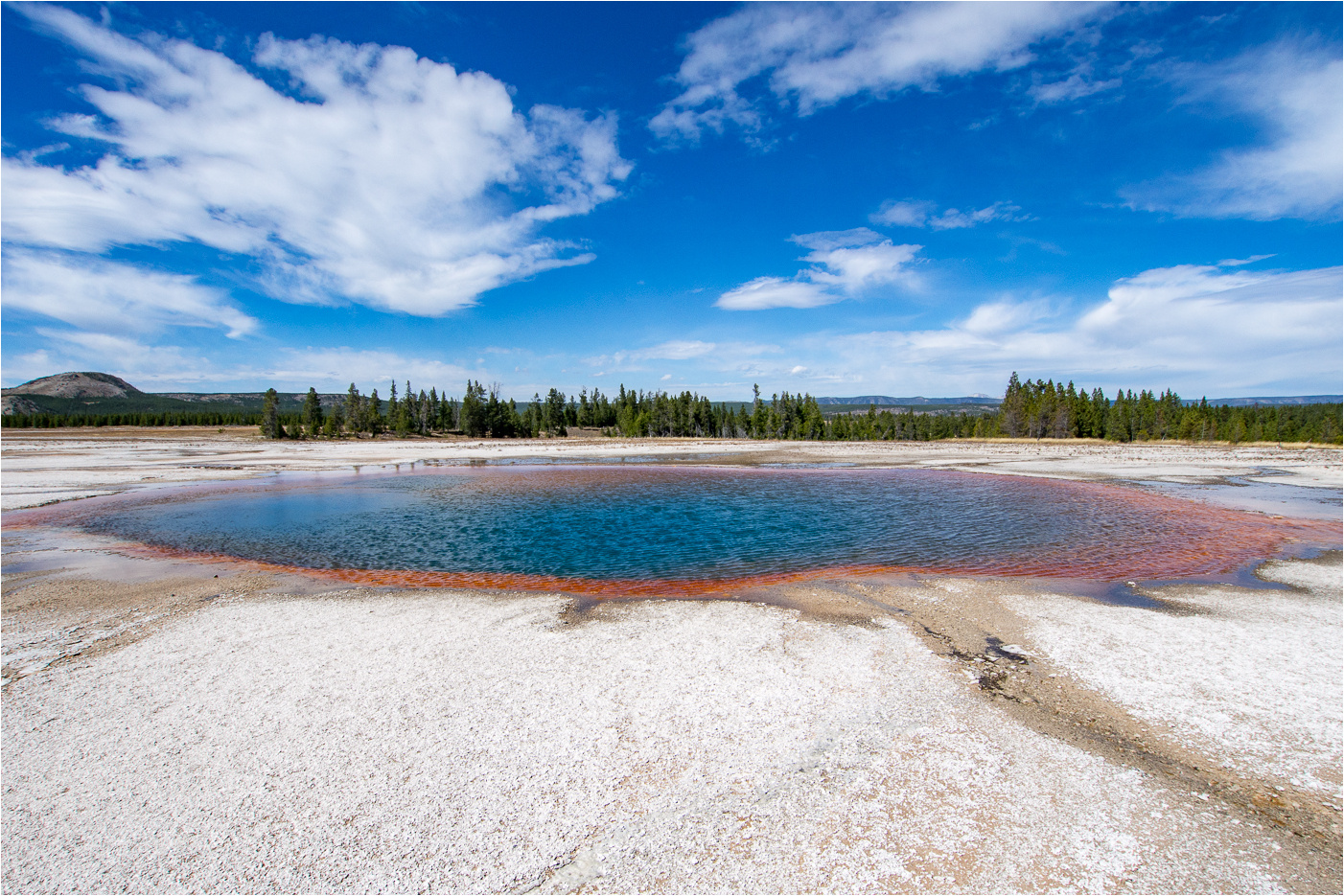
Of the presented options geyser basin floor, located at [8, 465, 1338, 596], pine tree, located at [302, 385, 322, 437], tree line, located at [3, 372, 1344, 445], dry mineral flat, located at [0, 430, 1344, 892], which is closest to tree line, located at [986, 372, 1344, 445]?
tree line, located at [3, 372, 1344, 445]

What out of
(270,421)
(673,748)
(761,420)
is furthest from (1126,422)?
(270,421)

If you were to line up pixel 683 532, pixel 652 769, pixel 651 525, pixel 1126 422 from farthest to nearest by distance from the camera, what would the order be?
pixel 1126 422 → pixel 651 525 → pixel 683 532 → pixel 652 769

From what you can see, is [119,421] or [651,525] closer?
[651,525]

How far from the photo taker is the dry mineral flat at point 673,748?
488 centimetres

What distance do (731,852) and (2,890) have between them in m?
5.98

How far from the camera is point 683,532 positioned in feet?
68.1

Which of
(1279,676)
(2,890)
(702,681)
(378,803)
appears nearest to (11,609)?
(2,890)

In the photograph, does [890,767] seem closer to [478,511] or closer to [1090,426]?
[478,511]

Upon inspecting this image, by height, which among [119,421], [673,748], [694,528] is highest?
[119,421]

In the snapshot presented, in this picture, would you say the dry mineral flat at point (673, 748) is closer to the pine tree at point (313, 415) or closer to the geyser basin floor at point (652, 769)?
the geyser basin floor at point (652, 769)

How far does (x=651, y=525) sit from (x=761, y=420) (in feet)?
412

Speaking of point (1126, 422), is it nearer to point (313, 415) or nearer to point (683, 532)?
point (683, 532)

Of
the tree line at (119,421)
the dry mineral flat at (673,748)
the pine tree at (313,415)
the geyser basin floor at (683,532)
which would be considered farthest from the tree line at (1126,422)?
the tree line at (119,421)

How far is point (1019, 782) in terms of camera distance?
5859 mm
